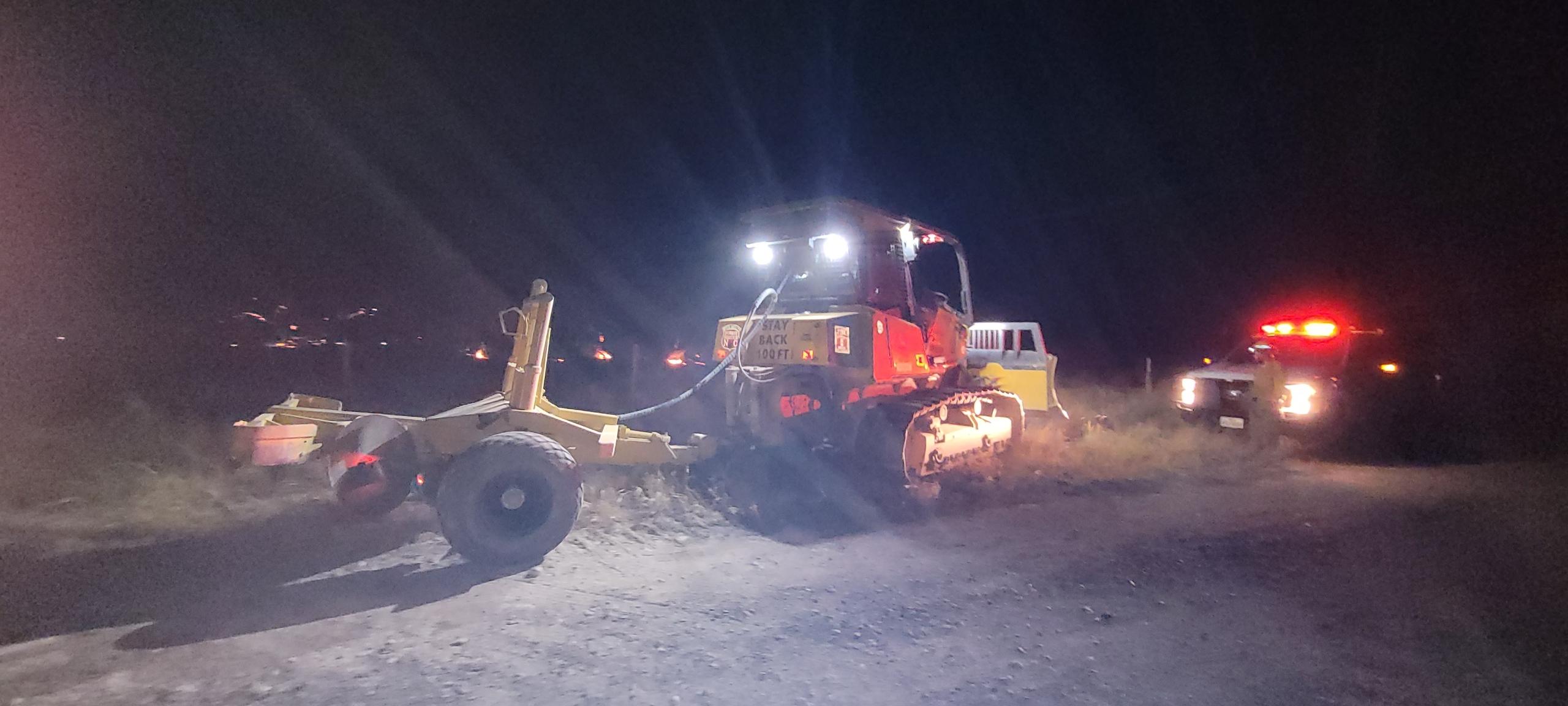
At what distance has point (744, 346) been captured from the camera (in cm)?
823

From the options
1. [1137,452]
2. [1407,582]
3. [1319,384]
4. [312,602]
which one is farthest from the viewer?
[1319,384]

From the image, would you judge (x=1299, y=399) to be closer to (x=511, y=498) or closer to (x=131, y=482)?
(x=511, y=498)

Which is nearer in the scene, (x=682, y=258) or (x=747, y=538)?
(x=747, y=538)

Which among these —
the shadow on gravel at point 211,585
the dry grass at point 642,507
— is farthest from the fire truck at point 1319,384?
the shadow on gravel at point 211,585

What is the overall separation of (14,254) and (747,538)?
42.6 feet

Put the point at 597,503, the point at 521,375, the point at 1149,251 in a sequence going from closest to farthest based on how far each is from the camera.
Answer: the point at 521,375 → the point at 597,503 → the point at 1149,251

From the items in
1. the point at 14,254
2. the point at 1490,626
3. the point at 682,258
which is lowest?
the point at 1490,626

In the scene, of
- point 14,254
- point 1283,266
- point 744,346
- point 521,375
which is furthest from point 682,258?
point 1283,266

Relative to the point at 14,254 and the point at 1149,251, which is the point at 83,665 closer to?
the point at 14,254

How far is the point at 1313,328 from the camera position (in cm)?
1178

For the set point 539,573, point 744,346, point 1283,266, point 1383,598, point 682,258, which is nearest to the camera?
point 1383,598

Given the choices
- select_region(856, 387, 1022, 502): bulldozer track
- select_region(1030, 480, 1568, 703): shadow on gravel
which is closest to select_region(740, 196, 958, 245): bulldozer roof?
select_region(856, 387, 1022, 502): bulldozer track

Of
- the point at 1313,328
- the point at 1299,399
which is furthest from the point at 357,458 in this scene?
the point at 1313,328

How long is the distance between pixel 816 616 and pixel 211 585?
382 cm
